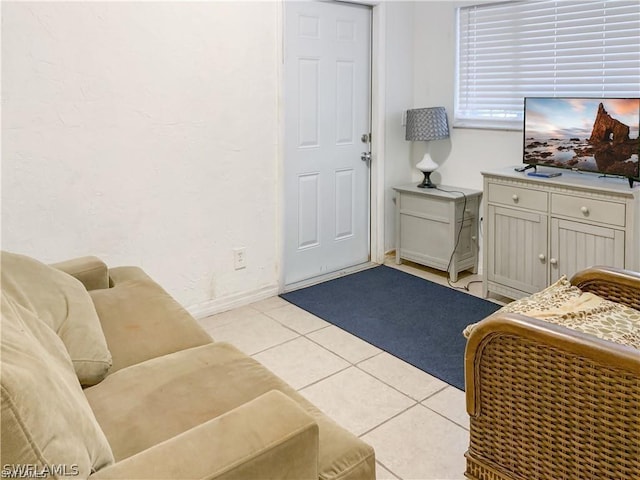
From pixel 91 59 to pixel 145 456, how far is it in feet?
7.61

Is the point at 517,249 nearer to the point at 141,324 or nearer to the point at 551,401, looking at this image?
the point at 551,401

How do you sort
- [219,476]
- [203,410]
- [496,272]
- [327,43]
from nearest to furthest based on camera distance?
[219,476] → [203,410] → [496,272] → [327,43]

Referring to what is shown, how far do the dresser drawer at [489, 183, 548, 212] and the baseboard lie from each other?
1622mm

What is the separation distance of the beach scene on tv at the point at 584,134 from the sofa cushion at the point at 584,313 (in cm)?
135

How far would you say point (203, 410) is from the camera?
5.24ft

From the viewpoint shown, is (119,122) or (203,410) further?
(119,122)

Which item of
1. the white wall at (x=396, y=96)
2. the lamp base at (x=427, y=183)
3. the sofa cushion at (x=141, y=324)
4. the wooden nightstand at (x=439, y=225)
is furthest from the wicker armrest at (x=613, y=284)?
the white wall at (x=396, y=96)

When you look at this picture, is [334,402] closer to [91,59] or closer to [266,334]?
[266,334]

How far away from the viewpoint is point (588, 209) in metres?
3.13

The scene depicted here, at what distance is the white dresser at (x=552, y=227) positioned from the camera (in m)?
3.01

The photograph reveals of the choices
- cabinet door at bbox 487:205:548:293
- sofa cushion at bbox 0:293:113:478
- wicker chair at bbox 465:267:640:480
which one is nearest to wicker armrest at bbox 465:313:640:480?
wicker chair at bbox 465:267:640:480

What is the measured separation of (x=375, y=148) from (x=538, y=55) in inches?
52.9

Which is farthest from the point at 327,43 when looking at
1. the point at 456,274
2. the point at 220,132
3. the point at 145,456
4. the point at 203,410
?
the point at 145,456

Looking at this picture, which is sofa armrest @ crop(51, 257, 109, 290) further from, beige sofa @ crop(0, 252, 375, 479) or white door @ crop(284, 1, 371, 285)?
white door @ crop(284, 1, 371, 285)
